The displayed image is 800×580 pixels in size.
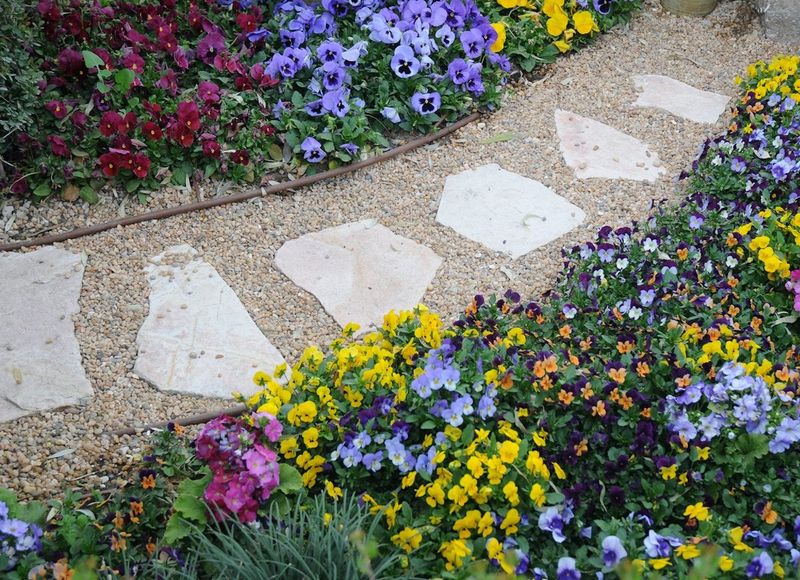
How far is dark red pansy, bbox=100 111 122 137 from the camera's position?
3.38m

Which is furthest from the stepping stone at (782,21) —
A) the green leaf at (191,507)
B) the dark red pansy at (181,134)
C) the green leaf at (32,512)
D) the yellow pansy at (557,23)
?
the green leaf at (32,512)

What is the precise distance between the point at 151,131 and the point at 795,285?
2458 mm

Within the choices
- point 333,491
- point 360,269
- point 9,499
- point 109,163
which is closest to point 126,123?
point 109,163

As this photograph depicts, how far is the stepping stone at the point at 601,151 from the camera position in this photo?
3645 millimetres

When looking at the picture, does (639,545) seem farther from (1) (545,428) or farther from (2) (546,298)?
(2) (546,298)

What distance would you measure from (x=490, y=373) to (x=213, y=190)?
1.72 meters

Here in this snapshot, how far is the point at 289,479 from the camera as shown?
213 cm

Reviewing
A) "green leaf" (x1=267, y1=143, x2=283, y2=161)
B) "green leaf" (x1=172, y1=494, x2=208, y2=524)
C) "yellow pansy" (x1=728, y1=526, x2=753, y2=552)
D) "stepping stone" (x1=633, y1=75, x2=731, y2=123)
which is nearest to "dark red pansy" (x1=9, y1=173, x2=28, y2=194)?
"green leaf" (x1=267, y1=143, x2=283, y2=161)

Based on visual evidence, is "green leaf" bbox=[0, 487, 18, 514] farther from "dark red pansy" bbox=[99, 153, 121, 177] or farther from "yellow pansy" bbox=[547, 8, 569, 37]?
"yellow pansy" bbox=[547, 8, 569, 37]

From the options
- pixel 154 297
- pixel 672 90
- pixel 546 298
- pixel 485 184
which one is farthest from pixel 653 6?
pixel 154 297

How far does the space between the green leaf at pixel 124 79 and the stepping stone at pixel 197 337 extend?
2.73 ft

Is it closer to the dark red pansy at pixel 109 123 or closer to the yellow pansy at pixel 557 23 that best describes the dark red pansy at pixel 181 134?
the dark red pansy at pixel 109 123

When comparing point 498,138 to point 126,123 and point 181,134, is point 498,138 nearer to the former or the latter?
point 181,134

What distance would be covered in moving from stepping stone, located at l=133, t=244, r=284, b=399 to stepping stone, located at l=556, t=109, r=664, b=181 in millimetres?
1610
